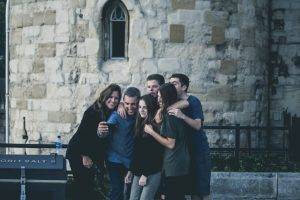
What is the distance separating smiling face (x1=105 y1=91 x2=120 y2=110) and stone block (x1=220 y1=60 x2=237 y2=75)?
4.88 meters

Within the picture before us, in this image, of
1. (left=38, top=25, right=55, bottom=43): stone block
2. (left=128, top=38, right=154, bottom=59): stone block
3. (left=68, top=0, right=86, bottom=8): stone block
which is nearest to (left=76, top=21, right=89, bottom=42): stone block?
(left=68, top=0, right=86, bottom=8): stone block

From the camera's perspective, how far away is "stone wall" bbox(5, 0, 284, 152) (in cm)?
1225

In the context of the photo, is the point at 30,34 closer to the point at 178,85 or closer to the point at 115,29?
the point at 115,29

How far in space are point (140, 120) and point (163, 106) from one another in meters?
0.40

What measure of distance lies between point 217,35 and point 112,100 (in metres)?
4.96

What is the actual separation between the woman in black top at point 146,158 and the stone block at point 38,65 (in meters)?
5.93

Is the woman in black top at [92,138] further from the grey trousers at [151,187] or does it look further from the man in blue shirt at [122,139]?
the grey trousers at [151,187]

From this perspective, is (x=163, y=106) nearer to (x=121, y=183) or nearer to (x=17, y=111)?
(x=121, y=183)

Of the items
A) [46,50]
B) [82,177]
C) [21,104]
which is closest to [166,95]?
[82,177]

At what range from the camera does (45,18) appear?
13.0 m

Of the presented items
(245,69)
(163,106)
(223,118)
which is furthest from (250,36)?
(163,106)

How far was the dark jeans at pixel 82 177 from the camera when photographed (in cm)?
803

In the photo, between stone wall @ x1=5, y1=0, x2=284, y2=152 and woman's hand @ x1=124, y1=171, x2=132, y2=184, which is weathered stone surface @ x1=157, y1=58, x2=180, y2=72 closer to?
stone wall @ x1=5, y1=0, x2=284, y2=152

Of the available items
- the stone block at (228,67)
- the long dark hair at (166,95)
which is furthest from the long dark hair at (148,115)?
the stone block at (228,67)
